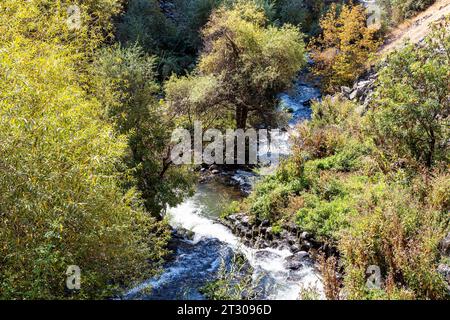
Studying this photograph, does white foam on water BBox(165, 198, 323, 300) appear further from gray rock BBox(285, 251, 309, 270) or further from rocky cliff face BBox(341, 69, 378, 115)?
rocky cliff face BBox(341, 69, 378, 115)

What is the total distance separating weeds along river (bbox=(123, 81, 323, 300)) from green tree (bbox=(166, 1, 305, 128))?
564 centimetres

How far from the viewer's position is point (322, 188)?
1303 centimetres

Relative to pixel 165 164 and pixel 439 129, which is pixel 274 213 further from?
pixel 439 129

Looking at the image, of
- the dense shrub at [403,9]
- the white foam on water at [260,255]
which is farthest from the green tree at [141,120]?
the dense shrub at [403,9]

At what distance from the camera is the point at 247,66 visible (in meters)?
19.2

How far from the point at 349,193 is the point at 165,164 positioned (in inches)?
222

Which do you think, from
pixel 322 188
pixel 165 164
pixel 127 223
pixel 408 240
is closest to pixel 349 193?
pixel 322 188

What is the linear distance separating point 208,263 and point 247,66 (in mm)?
10857

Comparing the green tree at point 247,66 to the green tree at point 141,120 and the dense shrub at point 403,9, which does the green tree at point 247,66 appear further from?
the dense shrub at point 403,9

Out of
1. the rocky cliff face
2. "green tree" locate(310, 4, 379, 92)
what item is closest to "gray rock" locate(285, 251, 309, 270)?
the rocky cliff face

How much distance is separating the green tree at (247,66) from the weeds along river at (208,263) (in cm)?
564

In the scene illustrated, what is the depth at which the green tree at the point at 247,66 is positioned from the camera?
63.4 feet

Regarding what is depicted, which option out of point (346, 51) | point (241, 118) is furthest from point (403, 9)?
point (241, 118)

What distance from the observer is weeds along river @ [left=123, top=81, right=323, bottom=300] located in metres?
9.71
